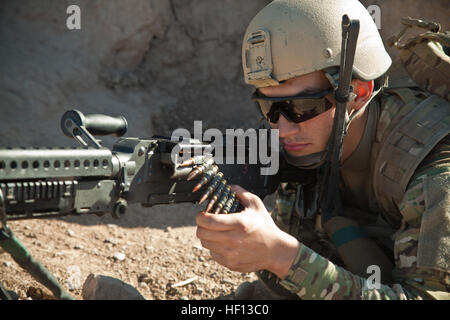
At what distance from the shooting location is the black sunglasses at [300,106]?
3.08 m

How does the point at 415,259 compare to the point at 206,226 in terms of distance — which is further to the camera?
the point at 415,259

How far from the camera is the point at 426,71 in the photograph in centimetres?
345

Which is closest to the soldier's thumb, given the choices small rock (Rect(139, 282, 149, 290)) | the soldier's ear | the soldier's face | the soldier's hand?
the soldier's hand

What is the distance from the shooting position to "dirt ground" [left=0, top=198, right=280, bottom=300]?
13.9 ft

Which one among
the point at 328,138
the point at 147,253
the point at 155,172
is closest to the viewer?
the point at 155,172

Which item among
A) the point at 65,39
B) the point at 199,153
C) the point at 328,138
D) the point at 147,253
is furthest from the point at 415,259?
the point at 65,39

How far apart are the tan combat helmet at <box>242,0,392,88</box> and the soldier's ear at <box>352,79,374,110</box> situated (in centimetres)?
6

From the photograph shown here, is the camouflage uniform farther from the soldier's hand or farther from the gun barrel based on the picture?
the gun barrel

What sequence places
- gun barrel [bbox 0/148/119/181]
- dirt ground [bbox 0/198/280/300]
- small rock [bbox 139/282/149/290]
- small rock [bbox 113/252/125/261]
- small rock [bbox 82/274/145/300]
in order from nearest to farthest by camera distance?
gun barrel [bbox 0/148/119/181]
small rock [bbox 82/274/145/300]
dirt ground [bbox 0/198/280/300]
small rock [bbox 139/282/149/290]
small rock [bbox 113/252/125/261]

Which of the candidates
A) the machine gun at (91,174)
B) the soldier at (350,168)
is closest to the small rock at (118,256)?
the soldier at (350,168)

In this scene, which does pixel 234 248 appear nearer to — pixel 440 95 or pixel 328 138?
pixel 328 138

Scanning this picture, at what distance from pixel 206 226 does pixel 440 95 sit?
192 cm

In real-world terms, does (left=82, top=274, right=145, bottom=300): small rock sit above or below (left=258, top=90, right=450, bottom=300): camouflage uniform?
below

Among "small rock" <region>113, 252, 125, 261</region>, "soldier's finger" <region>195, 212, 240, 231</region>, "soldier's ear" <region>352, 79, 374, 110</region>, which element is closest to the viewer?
"soldier's finger" <region>195, 212, 240, 231</region>
